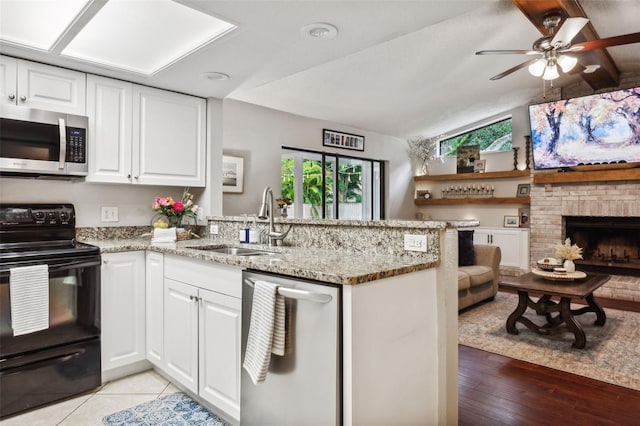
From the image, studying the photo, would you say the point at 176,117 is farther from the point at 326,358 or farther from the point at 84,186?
the point at 326,358

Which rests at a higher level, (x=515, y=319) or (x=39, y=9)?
(x=39, y=9)

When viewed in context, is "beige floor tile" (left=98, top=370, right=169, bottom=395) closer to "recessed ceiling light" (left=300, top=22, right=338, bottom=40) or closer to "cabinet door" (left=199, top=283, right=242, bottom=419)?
"cabinet door" (left=199, top=283, right=242, bottom=419)

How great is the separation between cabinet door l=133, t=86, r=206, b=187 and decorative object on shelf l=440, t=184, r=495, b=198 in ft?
17.9

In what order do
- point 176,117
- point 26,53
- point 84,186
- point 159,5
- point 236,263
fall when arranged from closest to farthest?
point 236,263, point 159,5, point 26,53, point 84,186, point 176,117

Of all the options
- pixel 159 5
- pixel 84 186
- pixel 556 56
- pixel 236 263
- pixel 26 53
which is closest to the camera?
pixel 236 263

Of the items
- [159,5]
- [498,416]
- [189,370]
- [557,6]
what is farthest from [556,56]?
[189,370]

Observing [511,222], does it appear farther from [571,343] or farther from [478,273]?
[571,343]

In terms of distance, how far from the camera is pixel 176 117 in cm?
315

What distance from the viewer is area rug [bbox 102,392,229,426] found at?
2.04 metres

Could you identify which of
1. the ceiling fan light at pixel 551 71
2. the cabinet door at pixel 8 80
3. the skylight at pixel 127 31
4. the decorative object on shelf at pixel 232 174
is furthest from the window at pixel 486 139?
the cabinet door at pixel 8 80

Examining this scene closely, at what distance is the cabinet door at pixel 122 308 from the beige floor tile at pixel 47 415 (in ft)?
0.85

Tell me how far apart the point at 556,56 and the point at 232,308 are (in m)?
3.47

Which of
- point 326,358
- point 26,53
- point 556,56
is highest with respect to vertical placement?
point 556,56

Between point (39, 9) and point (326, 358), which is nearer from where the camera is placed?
point (326, 358)
